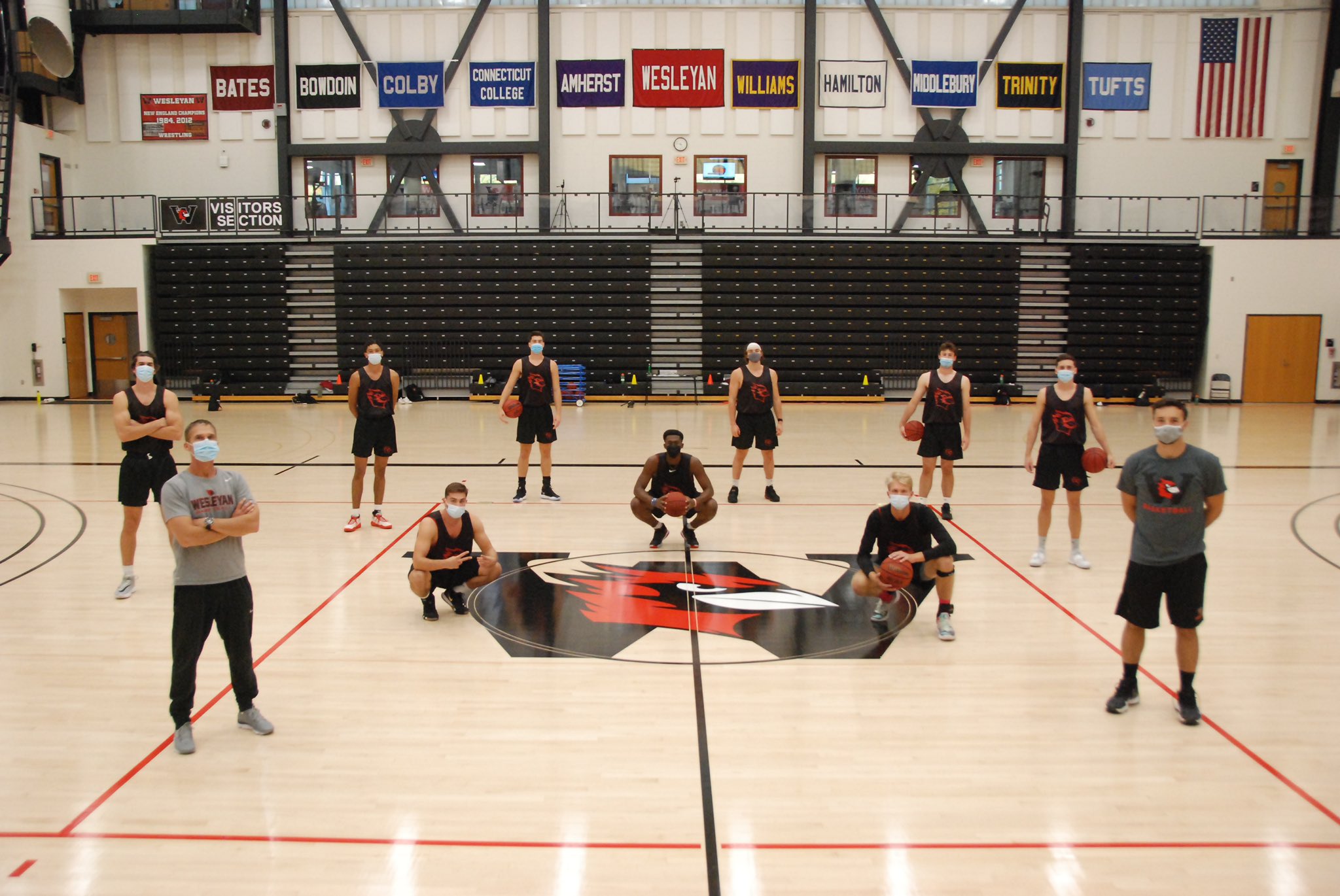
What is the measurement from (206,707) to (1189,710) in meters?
5.39

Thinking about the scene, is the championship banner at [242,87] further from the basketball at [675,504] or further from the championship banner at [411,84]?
the basketball at [675,504]

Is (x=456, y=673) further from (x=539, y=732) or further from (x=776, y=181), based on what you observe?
(x=776, y=181)

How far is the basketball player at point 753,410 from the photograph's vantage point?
10359 millimetres

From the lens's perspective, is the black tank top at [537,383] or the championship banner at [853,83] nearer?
the black tank top at [537,383]

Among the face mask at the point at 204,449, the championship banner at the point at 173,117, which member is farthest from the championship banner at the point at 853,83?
the face mask at the point at 204,449

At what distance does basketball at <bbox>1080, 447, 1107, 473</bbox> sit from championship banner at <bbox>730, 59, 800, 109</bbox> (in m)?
17.3

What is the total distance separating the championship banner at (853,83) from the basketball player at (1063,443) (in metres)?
16.6

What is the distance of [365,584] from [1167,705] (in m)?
5.80

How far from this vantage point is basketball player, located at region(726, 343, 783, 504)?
10.4 metres

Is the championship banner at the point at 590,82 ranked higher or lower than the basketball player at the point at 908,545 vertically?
higher

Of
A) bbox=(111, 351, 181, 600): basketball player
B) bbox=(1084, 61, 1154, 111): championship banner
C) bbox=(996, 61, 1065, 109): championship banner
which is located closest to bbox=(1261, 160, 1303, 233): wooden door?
bbox=(1084, 61, 1154, 111): championship banner

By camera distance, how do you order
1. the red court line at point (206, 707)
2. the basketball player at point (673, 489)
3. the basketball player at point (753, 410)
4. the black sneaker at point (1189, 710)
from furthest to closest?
the basketball player at point (753, 410)
the basketball player at point (673, 489)
the black sneaker at point (1189, 710)
the red court line at point (206, 707)

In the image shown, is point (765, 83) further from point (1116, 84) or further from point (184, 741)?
point (184, 741)

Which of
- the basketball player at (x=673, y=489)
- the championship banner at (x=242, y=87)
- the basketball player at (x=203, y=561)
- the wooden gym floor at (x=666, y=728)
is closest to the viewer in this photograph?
the wooden gym floor at (x=666, y=728)
